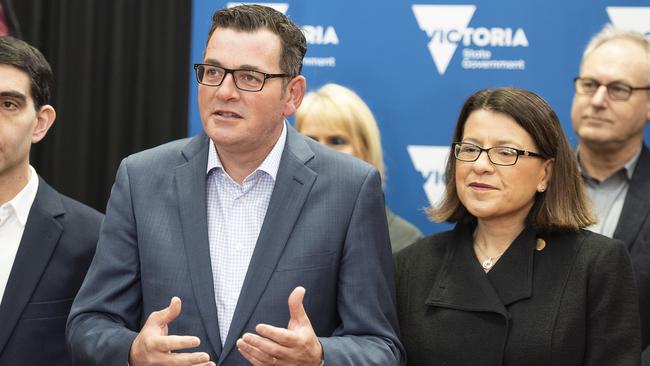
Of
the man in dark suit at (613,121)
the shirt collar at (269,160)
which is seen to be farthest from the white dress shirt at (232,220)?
the man in dark suit at (613,121)

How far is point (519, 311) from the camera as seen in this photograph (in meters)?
3.14

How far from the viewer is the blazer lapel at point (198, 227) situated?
2.84 meters

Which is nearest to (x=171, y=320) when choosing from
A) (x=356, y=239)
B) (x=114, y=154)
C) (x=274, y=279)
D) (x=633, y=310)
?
(x=274, y=279)

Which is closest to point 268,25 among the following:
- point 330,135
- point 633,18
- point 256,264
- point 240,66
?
point 240,66

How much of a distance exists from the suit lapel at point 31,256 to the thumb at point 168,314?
32.0 inches

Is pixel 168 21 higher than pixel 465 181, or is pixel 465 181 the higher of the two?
pixel 168 21

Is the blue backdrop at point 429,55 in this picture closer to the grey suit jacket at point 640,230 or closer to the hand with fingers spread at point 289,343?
the grey suit jacket at point 640,230

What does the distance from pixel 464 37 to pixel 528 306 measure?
6.49 ft

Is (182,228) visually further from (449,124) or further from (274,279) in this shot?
(449,124)

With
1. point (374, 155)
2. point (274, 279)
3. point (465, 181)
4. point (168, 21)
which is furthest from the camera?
point (168, 21)

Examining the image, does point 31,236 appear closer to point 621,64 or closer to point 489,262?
point 489,262

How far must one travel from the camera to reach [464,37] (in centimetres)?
477

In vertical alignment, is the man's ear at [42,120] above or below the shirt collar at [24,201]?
above

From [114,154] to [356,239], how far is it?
273 centimetres
